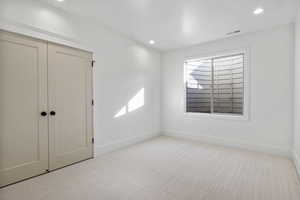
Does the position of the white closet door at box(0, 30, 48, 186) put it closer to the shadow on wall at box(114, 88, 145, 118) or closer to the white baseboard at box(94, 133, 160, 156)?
the white baseboard at box(94, 133, 160, 156)

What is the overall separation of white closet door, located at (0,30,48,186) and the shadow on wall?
161 cm

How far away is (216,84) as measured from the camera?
4.52m

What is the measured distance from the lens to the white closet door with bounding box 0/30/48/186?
2234 millimetres

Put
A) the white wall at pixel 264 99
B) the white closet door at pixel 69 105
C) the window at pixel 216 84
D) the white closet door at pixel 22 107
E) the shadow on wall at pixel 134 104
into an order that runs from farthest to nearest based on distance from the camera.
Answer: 1. the window at pixel 216 84
2. the shadow on wall at pixel 134 104
3. the white wall at pixel 264 99
4. the white closet door at pixel 69 105
5. the white closet door at pixel 22 107

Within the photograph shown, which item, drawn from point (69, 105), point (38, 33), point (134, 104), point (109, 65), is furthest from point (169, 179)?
point (38, 33)

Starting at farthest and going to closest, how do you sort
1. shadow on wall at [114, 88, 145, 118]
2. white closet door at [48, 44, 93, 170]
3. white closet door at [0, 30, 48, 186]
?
shadow on wall at [114, 88, 145, 118], white closet door at [48, 44, 93, 170], white closet door at [0, 30, 48, 186]

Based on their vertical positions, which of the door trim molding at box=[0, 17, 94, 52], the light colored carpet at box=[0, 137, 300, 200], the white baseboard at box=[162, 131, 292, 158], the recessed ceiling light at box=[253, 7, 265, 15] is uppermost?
the recessed ceiling light at box=[253, 7, 265, 15]

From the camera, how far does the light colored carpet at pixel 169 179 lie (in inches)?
80.7

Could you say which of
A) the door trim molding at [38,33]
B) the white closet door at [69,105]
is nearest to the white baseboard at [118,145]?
the white closet door at [69,105]

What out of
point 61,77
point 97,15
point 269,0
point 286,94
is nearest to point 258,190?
point 286,94

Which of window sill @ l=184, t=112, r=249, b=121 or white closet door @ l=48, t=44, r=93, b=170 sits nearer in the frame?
white closet door @ l=48, t=44, r=93, b=170

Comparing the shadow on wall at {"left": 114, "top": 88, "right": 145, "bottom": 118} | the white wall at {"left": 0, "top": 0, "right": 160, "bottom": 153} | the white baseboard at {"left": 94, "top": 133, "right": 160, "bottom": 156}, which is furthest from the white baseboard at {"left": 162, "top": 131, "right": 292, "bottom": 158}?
the shadow on wall at {"left": 114, "top": 88, "right": 145, "bottom": 118}

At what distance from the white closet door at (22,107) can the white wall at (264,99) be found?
3759 mm

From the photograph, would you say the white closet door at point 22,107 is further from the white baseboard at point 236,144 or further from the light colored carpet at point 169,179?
the white baseboard at point 236,144
